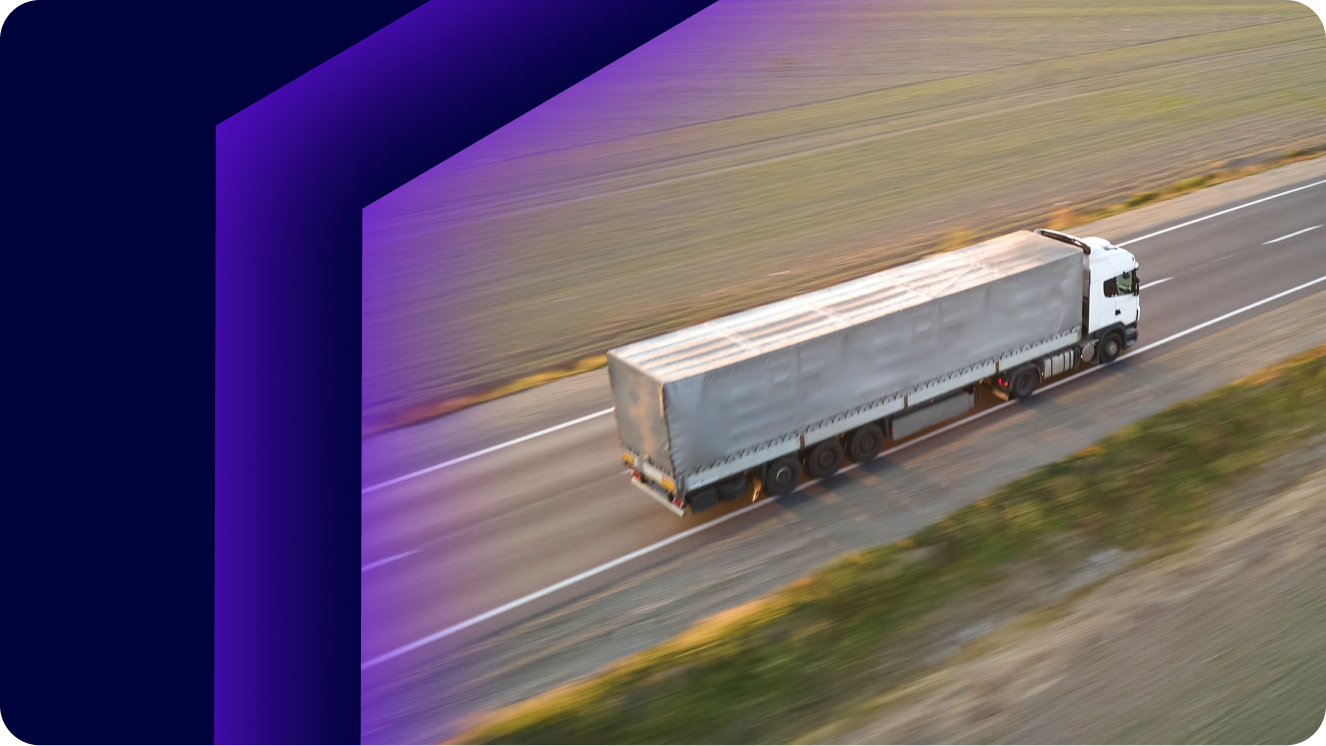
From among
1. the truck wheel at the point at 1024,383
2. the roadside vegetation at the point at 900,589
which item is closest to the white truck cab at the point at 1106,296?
the truck wheel at the point at 1024,383

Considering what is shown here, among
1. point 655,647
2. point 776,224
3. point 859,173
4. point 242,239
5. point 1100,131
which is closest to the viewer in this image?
point 242,239

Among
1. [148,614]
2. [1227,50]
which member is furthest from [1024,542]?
[1227,50]

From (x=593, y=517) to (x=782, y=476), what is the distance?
3.69 metres

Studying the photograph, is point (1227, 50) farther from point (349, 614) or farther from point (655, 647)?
point (349, 614)

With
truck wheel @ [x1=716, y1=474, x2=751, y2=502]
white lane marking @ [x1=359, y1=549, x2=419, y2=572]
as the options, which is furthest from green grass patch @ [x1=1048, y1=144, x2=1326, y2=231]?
white lane marking @ [x1=359, y1=549, x2=419, y2=572]

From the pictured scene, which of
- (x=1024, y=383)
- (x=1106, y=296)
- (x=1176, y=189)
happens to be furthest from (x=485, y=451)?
(x=1176, y=189)

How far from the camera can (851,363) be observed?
20.9 m

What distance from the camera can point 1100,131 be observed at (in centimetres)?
4481

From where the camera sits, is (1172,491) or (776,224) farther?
(776,224)

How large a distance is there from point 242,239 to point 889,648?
12811 mm

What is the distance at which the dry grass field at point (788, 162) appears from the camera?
30844 millimetres

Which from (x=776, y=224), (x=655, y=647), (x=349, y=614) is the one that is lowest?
(x=655, y=647)

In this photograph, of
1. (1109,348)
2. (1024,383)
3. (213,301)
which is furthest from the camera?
(1109,348)

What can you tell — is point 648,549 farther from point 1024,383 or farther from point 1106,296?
point 1106,296
